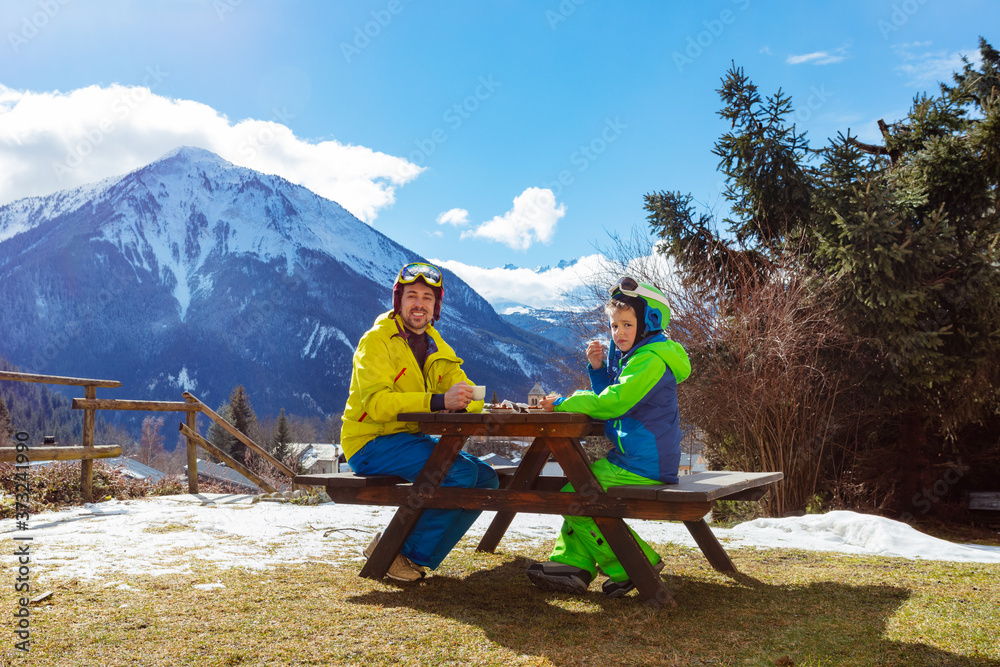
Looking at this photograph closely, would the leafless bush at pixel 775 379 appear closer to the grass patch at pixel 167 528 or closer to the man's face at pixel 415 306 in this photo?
the man's face at pixel 415 306

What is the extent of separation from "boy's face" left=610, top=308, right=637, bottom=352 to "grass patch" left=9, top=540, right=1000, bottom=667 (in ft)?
4.33

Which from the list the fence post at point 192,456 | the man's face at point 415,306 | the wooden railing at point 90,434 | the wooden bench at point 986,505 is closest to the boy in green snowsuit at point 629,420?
the man's face at point 415,306

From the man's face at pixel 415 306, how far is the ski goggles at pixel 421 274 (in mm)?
36

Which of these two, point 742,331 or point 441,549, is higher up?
point 742,331

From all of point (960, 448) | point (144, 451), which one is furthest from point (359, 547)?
point (144, 451)

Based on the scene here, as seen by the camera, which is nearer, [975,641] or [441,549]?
[975,641]

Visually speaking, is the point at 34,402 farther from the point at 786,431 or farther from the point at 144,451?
the point at 786,431

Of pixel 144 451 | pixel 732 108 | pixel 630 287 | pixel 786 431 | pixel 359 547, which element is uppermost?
pixel 732 108

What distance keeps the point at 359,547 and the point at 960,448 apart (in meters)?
8.01

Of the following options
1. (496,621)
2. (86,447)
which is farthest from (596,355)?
A: (86,447)

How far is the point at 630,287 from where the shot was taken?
3605 millimetres

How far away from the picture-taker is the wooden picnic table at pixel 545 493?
3199 millimetres

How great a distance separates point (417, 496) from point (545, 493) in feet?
2.23

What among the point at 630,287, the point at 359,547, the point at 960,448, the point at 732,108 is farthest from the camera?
the point at 732,108
